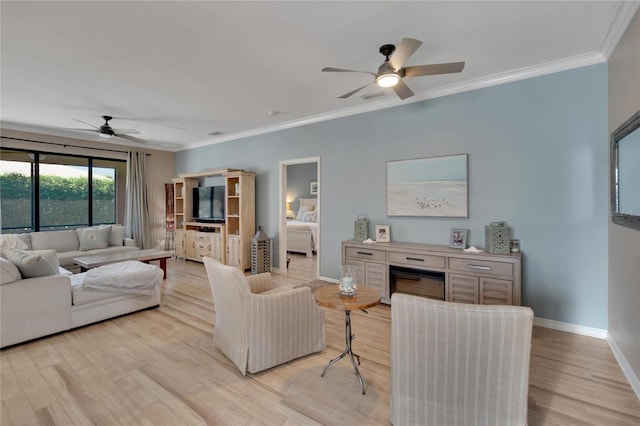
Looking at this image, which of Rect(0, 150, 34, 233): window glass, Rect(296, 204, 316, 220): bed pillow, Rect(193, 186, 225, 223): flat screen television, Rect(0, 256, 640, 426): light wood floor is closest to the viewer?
Rect(0, 256, 640, 426): light wood floor

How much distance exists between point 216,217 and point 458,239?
4904 mm

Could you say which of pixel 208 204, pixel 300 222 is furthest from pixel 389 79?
pixel 300 222

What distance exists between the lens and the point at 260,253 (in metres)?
5.54

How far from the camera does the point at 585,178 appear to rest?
2.98 metres

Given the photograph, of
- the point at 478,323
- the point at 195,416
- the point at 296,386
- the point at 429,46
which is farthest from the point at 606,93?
the point at 195,416

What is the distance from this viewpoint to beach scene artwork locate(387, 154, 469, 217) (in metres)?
3.70

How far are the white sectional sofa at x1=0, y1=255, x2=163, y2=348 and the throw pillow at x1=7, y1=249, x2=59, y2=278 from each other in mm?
54

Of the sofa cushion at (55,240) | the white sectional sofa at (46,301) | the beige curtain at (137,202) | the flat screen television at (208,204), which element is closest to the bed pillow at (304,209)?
the flat screen television at (208,204)

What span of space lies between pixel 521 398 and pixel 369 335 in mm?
1721

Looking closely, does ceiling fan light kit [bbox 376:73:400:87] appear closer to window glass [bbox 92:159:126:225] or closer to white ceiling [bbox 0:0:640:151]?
white ceiling [bbox 0:0:640:151]

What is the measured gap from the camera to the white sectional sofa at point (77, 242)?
518 cm

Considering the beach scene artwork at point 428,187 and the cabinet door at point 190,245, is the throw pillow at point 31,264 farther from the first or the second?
the beach scene artwork at point 428,187

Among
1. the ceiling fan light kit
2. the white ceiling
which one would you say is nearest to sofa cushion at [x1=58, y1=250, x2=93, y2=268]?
the white ceiling

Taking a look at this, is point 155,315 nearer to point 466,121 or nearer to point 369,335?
point 369,335
